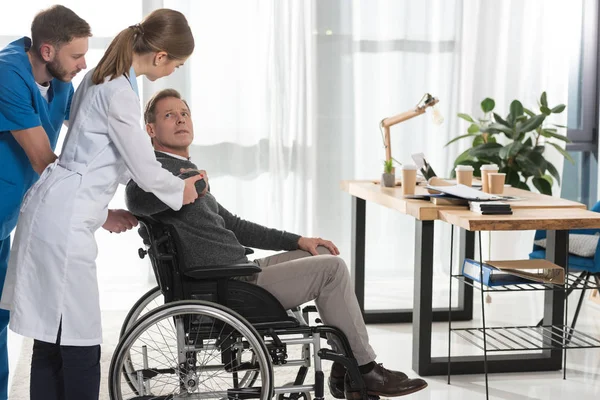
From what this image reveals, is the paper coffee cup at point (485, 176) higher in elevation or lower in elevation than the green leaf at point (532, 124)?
lower

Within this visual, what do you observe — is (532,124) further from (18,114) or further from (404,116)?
(18,114)

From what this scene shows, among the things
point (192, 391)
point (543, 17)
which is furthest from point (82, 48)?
point (543, 17)

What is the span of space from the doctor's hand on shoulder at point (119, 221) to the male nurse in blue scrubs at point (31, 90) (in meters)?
0.26

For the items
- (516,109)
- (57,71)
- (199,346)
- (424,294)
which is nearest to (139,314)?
(199,346)

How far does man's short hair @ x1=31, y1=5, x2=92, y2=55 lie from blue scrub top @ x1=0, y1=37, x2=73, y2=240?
0.31ft

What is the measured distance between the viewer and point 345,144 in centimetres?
508

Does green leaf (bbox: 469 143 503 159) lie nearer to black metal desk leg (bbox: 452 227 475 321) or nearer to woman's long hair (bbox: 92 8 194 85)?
black metal desk leg (bbox: 452 227 475 321)

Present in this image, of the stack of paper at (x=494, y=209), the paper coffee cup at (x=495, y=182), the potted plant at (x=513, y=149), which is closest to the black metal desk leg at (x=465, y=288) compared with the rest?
the paper coffee cup at (x=495, y=182)

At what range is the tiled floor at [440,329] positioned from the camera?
311cm

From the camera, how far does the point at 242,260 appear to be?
8.07ft

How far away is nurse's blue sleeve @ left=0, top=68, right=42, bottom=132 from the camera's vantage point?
219 cm

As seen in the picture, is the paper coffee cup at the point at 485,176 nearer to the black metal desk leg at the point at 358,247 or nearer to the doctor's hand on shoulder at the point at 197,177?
the black metal desk leg at the point at 358,247

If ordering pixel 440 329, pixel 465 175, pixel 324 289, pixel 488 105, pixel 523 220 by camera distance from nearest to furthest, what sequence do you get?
pixel 324 289 → pixel 523 220 → pixel 465 175 → pixel 440 329 → pixel 488 105

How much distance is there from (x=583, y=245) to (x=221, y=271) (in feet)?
6.64
